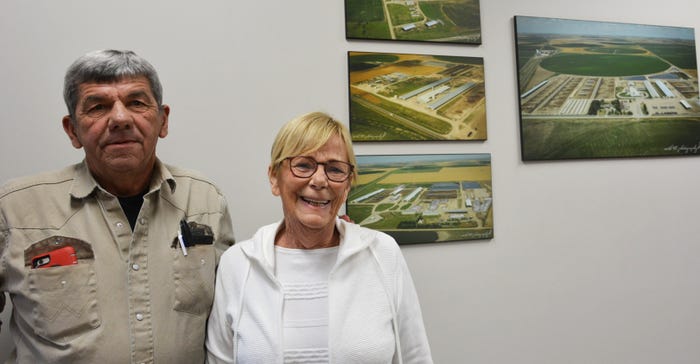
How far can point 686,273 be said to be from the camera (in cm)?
196

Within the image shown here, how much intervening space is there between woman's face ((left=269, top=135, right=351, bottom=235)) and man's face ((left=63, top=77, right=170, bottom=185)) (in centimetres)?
38

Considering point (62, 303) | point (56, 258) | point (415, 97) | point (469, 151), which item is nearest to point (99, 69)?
point (56, 258)

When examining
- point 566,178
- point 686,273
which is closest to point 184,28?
point 566,178

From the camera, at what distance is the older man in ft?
3.35

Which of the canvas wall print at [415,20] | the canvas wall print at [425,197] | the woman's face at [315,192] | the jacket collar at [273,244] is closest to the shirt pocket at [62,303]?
the jacket collar at [273,244]

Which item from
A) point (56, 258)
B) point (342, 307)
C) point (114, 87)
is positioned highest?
point (114, 87)

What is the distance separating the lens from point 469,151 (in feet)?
5.66

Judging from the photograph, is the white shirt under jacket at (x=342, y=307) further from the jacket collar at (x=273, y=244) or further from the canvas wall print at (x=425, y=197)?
the canvas wall print at (x=425, y=197)

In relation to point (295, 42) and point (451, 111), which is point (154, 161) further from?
point (451, 111)

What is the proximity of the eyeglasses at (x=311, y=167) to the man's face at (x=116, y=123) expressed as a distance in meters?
0.41

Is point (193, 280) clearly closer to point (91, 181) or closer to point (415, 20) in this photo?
point (91, 181)

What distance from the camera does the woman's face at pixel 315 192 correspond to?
1027mm

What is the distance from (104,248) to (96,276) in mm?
72

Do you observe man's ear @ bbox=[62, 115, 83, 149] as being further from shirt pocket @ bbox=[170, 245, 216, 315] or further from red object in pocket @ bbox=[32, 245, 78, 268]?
shirt pocket @ bbox=[170, 245, 216, 315]
